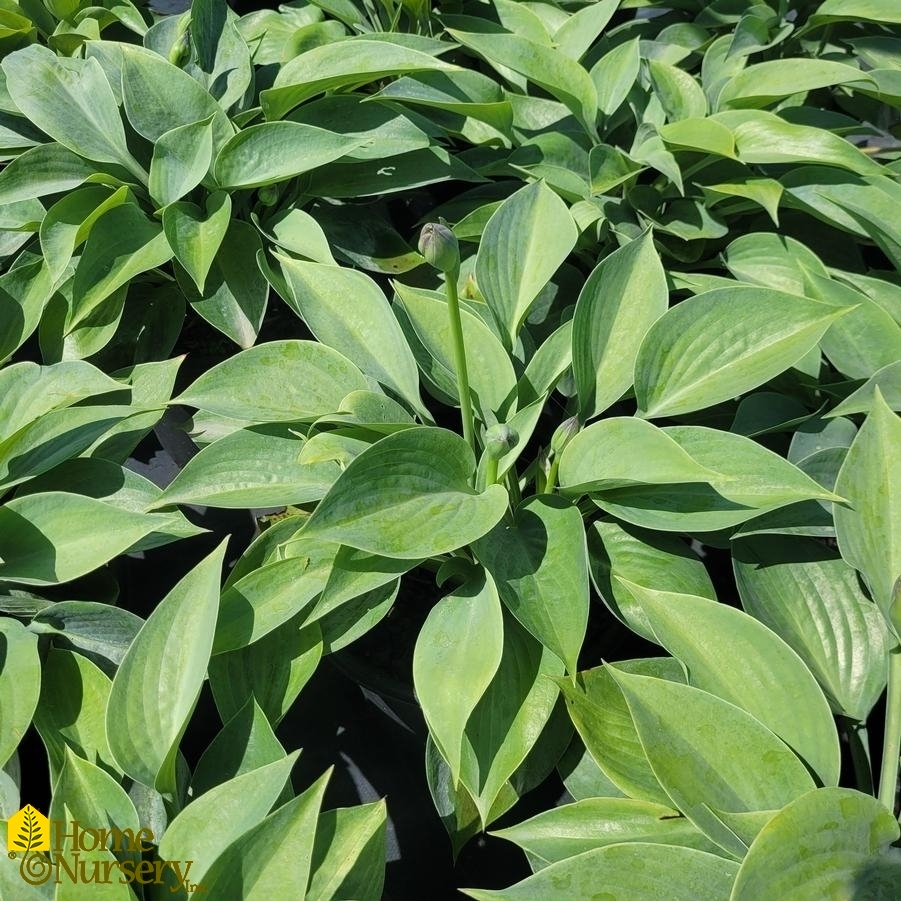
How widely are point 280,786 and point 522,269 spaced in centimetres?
62

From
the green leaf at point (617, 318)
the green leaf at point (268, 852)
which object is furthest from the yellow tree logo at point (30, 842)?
the green leaf at point (617, 318)

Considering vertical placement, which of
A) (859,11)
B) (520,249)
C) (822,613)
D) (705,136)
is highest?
(859,11)

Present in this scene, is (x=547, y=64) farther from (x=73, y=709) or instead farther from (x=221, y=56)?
→ (x=73, y=709)

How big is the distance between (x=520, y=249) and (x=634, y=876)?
67cm

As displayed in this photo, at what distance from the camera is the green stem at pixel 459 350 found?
0.70 meters

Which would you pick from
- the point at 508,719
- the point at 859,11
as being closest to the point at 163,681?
the point at 508,719

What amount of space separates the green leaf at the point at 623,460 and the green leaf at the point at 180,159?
597 millimetres

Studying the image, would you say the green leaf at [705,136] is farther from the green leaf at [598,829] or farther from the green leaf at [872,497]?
the green leaf at [598,829]

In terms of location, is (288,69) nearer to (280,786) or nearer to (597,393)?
(597,393)

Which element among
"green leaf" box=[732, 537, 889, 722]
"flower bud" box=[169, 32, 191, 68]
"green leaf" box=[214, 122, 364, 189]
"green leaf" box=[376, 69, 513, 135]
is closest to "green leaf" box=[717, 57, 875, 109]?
"green leaf" box=[376, 69, 513, 135]

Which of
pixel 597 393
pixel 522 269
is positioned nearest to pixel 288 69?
pixel 522 269

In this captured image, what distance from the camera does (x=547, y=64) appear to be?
1.24m

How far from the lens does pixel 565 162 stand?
1.27m

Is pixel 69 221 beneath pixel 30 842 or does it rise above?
above
